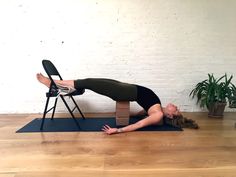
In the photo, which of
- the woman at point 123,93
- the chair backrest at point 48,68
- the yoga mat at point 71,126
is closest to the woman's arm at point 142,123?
the woman at point 123,93

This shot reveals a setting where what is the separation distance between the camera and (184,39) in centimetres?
383

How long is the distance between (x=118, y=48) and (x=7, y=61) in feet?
6.14

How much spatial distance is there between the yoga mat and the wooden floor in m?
0.16

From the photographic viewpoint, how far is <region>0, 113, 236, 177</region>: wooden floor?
1.74 meters

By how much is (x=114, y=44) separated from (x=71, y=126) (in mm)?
1584

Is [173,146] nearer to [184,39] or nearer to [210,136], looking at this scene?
[210,136]

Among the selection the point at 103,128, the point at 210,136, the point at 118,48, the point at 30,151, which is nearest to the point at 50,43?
the point at 118,48

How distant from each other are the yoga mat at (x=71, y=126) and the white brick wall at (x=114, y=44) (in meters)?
0.57

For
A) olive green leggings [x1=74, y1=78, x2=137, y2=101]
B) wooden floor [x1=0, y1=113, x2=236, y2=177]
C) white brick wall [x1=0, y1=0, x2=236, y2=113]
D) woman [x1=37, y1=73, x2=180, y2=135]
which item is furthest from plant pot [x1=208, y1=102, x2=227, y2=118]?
olive green leggings [x1=74, y1=78, x2=137, y2=101]

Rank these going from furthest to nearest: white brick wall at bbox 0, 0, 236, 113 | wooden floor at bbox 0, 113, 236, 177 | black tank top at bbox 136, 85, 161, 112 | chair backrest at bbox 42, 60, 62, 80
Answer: white brick wall at bbox 0, 0, 236, 113 → black tank top at bbox 136, 85, 161, 112 → chair backrest at bbox 42, 60, 62, 80 → wooden floor at bbox 0, 113, 236, 177

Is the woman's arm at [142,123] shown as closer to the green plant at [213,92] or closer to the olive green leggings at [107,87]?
the olive green leggings at [107,87]

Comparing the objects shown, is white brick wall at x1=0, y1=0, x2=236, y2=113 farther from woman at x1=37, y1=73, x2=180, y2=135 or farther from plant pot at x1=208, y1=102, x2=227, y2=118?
woman at x1=37, y1=73, x2=180, y2=135

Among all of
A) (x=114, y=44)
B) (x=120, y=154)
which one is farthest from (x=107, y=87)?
(x=114, y=44)

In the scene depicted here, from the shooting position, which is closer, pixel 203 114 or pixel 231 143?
pixel 231 143
